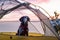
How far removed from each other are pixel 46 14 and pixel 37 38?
1.01 metres

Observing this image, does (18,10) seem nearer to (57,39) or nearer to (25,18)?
(25,18)

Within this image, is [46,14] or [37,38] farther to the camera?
[46,14]

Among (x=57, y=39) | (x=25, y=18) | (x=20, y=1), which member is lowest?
(x=57, y=39)

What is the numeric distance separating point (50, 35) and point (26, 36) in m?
0.67

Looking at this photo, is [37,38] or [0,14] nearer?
[37,38]

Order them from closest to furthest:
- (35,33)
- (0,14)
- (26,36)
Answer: (26,36) → (0,14) → (35,33)

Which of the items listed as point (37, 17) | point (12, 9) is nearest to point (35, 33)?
point (37, 17)

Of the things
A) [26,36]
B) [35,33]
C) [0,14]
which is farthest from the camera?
[35,33]

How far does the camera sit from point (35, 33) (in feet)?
20.9

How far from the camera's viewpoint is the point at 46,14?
6164 millimetres

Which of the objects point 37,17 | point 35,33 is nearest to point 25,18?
point 37,17

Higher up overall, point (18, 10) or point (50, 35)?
point (18, 10)

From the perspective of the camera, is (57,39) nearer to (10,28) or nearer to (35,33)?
(35,33)

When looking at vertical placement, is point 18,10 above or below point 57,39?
above
